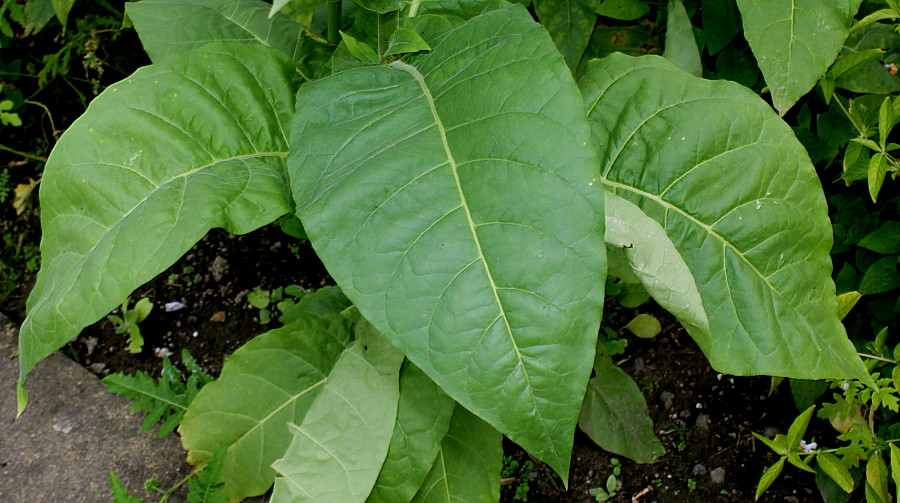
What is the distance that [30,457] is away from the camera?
6.01 feet

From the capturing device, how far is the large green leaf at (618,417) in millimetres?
1692

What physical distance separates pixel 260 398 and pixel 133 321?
0.76 metres

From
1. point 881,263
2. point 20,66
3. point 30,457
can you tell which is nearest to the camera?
point 881,263

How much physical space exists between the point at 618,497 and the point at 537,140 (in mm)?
1115

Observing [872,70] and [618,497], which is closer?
[872,70]

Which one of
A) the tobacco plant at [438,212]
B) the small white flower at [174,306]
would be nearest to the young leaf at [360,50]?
the tobacco plant at [438,212]

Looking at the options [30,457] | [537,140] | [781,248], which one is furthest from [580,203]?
[30,457]

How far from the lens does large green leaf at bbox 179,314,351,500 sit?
148cm

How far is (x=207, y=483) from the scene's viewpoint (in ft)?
4.58

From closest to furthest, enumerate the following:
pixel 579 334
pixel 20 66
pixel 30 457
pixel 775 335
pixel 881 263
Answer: pixel 579 334, pixel 775 335, pixel 881 263, pixel 30 457, pixel 20 66

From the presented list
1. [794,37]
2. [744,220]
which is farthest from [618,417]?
[794,37]

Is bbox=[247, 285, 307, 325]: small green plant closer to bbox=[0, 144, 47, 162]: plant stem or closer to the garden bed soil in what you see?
the garden bed soil

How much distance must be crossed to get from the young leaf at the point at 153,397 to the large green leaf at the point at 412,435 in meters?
0.64

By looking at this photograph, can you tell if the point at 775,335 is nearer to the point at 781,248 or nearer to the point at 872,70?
the point at 781,248
